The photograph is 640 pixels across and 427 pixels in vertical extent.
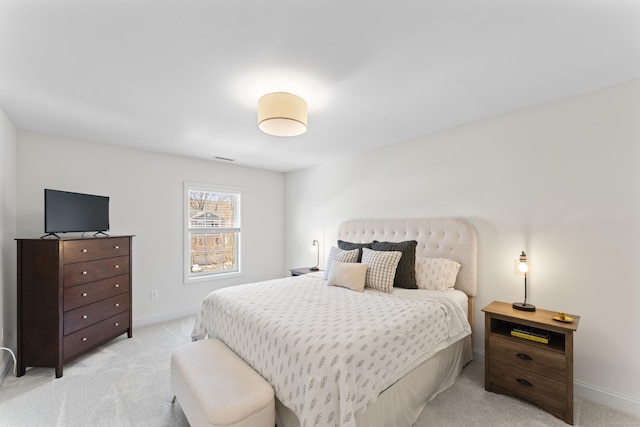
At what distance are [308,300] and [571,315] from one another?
209cm

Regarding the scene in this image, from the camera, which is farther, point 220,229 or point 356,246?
point 220,229


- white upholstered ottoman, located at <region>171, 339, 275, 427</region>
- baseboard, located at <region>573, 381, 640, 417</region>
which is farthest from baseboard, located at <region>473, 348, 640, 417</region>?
white upholstered ottoman, located at <region>171, 339, 275, 427</region>

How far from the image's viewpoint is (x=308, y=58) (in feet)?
5.65

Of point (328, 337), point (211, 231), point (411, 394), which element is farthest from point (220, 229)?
point (411, 394)

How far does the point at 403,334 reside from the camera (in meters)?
1.83

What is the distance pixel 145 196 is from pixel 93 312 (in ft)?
5.09

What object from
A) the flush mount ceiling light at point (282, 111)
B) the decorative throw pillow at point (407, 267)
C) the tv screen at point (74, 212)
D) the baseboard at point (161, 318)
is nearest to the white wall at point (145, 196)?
the baseboard at point (161, 318)

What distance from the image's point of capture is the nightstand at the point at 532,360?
6.26ft

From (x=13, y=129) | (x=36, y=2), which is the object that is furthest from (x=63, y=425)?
(x=13, y=129)

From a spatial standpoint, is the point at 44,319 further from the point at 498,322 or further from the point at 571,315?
the point at 571,315

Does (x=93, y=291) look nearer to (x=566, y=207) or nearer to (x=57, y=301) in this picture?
(x=57, y=301)

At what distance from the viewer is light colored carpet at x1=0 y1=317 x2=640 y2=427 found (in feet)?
6.26

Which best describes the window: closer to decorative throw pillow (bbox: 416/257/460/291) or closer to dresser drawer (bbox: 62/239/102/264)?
dresser drawer (bbox: 62/239/102/264)

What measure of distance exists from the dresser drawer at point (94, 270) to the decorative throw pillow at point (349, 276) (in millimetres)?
2428
